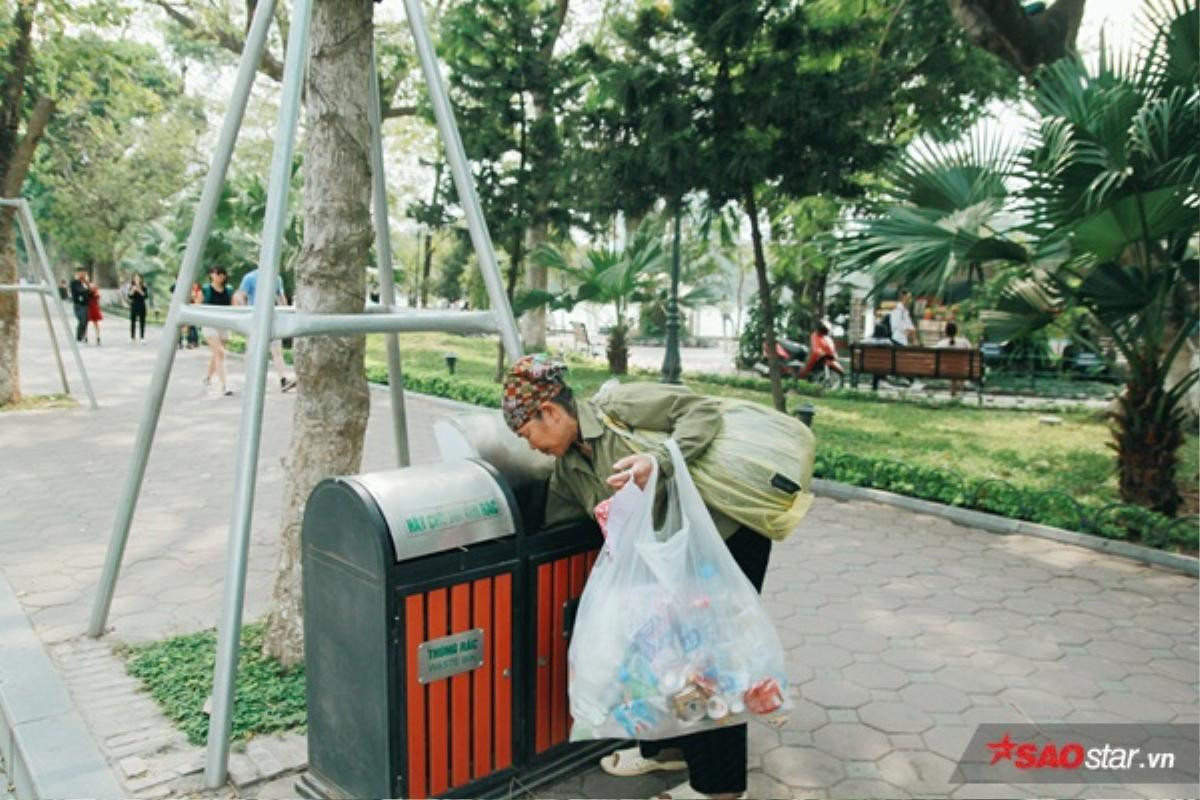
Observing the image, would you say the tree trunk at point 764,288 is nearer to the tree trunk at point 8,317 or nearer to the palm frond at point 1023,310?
→ the palm frond at point 1023,310

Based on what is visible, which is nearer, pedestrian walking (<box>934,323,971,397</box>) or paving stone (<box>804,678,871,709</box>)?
paving stone (<box>804,678,871,709</box>)

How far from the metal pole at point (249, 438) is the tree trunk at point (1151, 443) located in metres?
5.96

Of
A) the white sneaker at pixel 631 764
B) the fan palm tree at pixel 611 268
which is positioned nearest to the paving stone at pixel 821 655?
the white sneaker at pixel 631 764

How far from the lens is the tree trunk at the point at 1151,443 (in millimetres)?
6320

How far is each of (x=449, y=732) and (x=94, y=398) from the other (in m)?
10.2

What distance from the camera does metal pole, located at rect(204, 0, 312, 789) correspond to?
9.52 feet

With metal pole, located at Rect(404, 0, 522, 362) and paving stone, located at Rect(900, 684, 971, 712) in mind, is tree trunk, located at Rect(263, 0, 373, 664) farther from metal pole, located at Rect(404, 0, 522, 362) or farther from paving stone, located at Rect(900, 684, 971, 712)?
paving stone, located at Rect(900, 684, 971, 712)

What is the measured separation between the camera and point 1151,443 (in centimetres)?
635

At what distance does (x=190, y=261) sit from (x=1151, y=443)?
6356 millimetres

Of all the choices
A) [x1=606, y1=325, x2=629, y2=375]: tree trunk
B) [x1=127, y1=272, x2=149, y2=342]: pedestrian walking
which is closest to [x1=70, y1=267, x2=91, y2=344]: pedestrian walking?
[x1=127, y1=272, x2=149, y2=342]: pedestrian walking

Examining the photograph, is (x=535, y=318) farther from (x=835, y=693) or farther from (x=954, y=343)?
(x=835, y=693)

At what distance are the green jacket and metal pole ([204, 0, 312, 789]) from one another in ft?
3.33

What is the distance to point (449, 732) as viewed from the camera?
265 centimetres

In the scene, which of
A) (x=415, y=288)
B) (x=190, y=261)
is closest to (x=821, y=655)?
(x=190, y=261)
